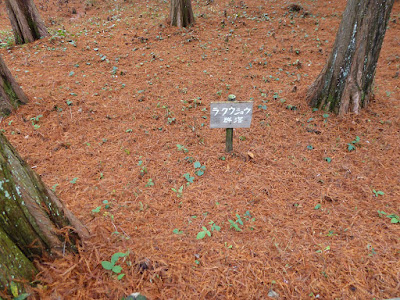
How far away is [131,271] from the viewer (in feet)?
6.23

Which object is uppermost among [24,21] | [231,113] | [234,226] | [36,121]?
[24,21]

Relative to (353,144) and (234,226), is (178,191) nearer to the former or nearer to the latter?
(234,226)

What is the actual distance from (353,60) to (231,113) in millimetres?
2578

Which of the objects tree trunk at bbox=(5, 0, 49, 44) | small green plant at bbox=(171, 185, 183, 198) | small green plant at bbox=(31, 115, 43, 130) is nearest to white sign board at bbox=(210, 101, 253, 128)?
small green plant at bbox=(171, 185, 183, 198)

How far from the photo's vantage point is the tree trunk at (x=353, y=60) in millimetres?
3674

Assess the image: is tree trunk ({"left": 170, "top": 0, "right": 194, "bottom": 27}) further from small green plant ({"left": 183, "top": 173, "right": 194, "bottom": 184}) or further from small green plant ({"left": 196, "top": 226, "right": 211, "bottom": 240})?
small green plant ({"left": 196, "top": 226, "right": 211, "bottom": 240})

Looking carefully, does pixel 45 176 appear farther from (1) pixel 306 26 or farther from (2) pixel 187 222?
(1) pixel 306 26

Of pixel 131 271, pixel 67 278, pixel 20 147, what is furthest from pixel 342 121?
pixel 20 147

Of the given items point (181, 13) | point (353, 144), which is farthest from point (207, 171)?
point (181, 13)

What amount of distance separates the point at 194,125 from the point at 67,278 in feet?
9.89

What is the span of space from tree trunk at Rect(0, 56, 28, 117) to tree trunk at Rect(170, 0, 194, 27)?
5939mm

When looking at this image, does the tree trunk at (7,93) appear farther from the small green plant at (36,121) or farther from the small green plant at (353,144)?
the small green plant at (353,144)

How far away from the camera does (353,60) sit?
12.9 feet

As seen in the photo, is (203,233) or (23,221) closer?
(23,221)
